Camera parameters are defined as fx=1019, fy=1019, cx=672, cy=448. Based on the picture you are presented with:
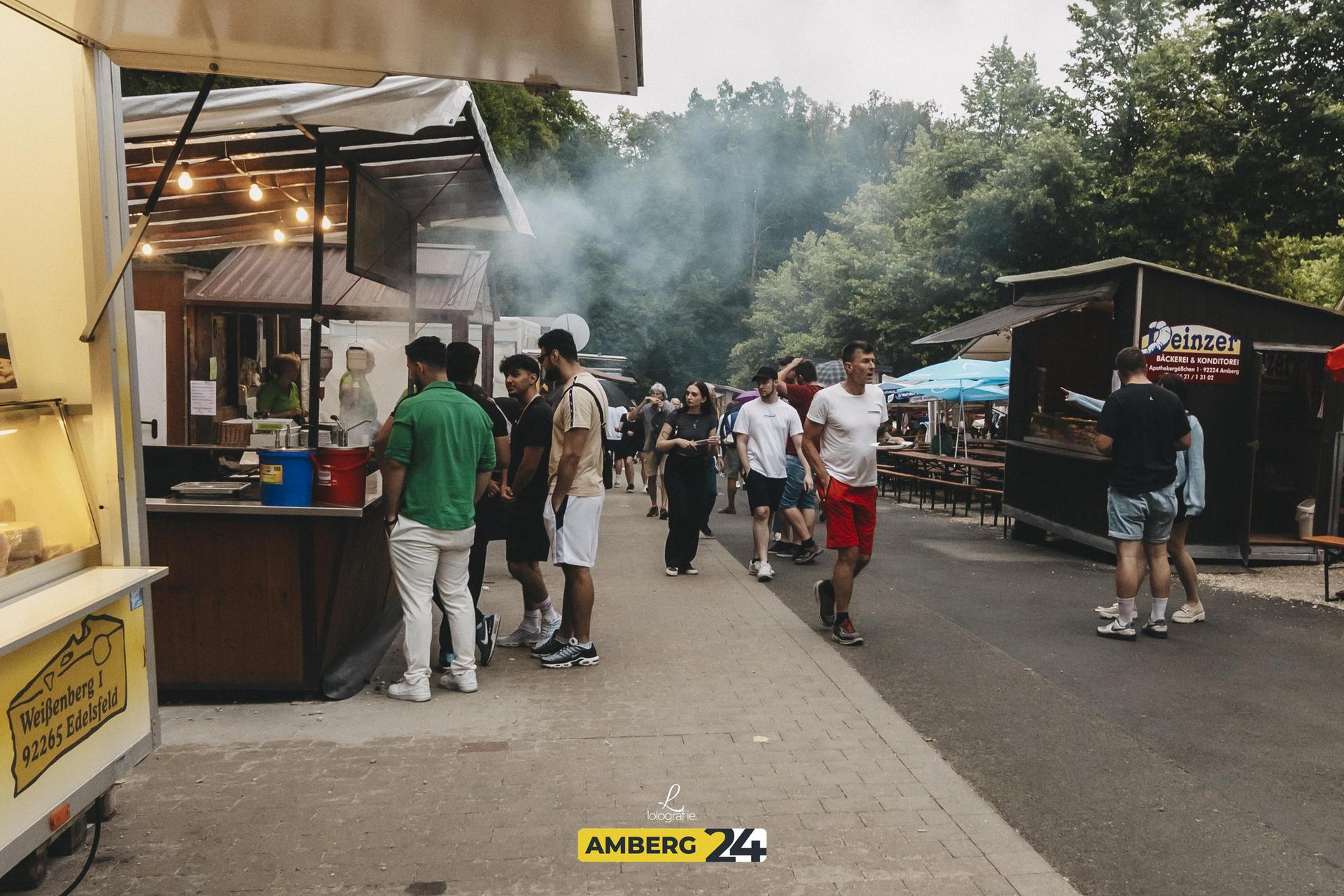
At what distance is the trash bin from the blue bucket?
403 inches

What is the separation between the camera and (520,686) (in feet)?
18.7

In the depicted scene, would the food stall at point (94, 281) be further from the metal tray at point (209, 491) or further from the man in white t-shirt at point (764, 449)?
the man in white t-shirt at point (764, 449)

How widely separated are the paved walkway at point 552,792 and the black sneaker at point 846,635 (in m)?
0.69

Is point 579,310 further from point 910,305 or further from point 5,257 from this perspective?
point 5,257

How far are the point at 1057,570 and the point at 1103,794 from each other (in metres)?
6.20

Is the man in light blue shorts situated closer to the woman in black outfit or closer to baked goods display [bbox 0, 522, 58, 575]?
Result: the woman in black outfit

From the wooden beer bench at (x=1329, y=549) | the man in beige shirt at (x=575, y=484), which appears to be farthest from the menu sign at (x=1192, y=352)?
the man in beige shirt at (x=575, y=484)

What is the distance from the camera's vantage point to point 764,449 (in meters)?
9.57

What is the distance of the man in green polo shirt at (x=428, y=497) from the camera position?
16.9 feet

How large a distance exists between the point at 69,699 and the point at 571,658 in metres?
3.40

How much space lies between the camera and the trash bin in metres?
10.9

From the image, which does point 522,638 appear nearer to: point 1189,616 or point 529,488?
point 529,488

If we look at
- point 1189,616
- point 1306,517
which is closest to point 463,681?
point 1189,616

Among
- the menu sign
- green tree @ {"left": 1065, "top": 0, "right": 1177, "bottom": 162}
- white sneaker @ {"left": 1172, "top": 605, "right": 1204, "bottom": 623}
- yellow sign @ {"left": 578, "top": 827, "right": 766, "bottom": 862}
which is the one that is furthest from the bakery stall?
green tree @ {"left": 1065, "top": 0, "right": 1177, "bottom": 162}
